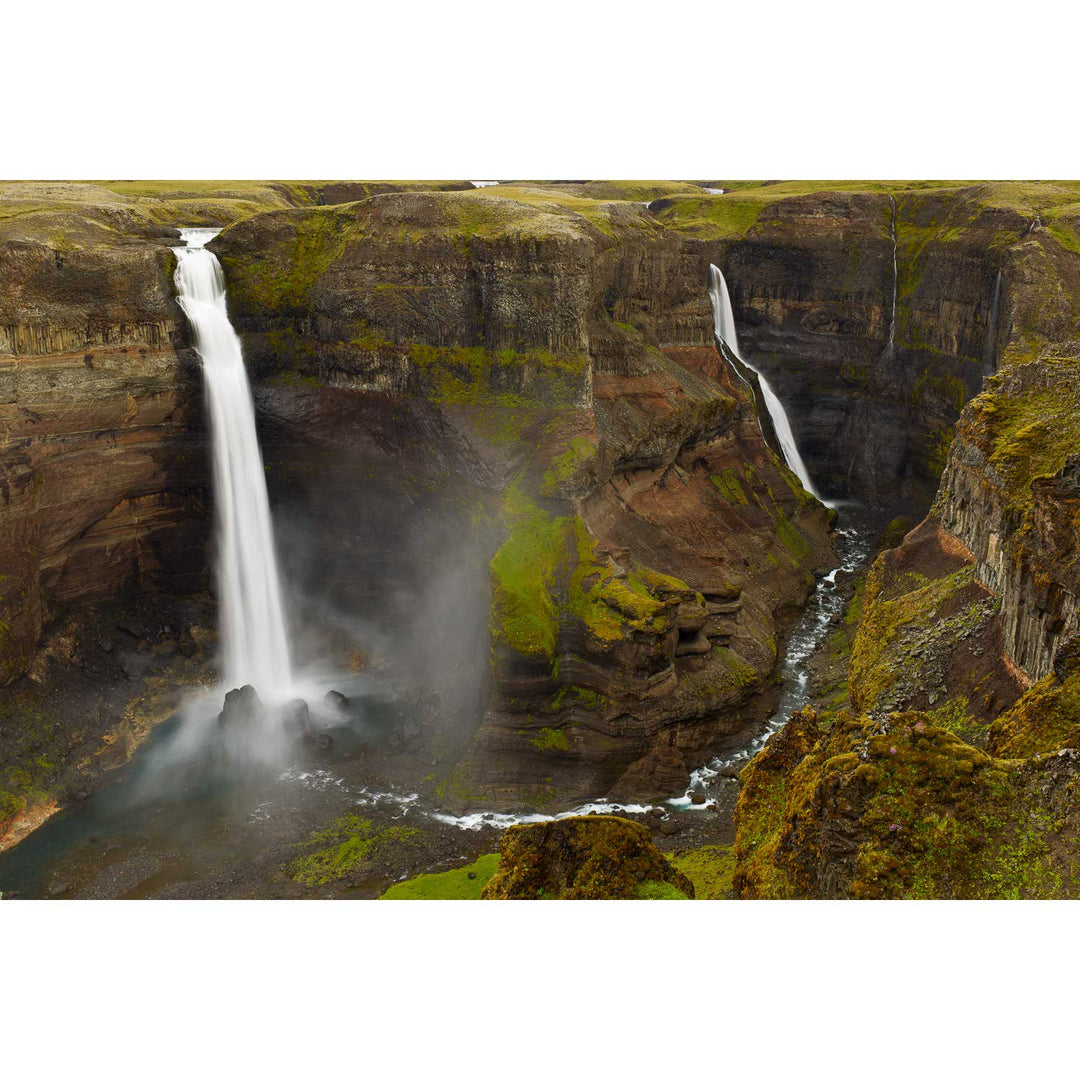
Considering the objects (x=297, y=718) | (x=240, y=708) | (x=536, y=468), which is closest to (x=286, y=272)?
(x=536, y=468)

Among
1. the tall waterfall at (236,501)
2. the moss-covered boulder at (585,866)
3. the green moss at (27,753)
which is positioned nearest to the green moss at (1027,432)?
the moss-covered boulder at (585,866)

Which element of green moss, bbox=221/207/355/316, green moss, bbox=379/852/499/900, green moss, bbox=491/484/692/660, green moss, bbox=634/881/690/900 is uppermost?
green moss, bbox=221/207/355/316

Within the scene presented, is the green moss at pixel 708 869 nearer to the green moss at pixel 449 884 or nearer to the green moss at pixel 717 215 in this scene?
the green moss at pixel 449 884

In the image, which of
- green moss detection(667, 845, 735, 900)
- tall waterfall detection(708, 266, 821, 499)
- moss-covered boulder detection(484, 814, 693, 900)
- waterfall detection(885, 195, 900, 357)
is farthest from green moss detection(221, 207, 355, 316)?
waterfall detection(885, 195, 900, 357)

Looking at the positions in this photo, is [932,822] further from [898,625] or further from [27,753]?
[27,753]

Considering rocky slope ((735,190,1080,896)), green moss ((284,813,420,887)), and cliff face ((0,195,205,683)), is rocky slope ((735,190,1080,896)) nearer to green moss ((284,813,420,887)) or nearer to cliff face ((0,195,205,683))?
green moss ((284,813,420,887))

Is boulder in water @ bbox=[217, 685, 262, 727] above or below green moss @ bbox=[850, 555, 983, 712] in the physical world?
below

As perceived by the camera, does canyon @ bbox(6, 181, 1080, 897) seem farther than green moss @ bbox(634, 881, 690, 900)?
Yes
